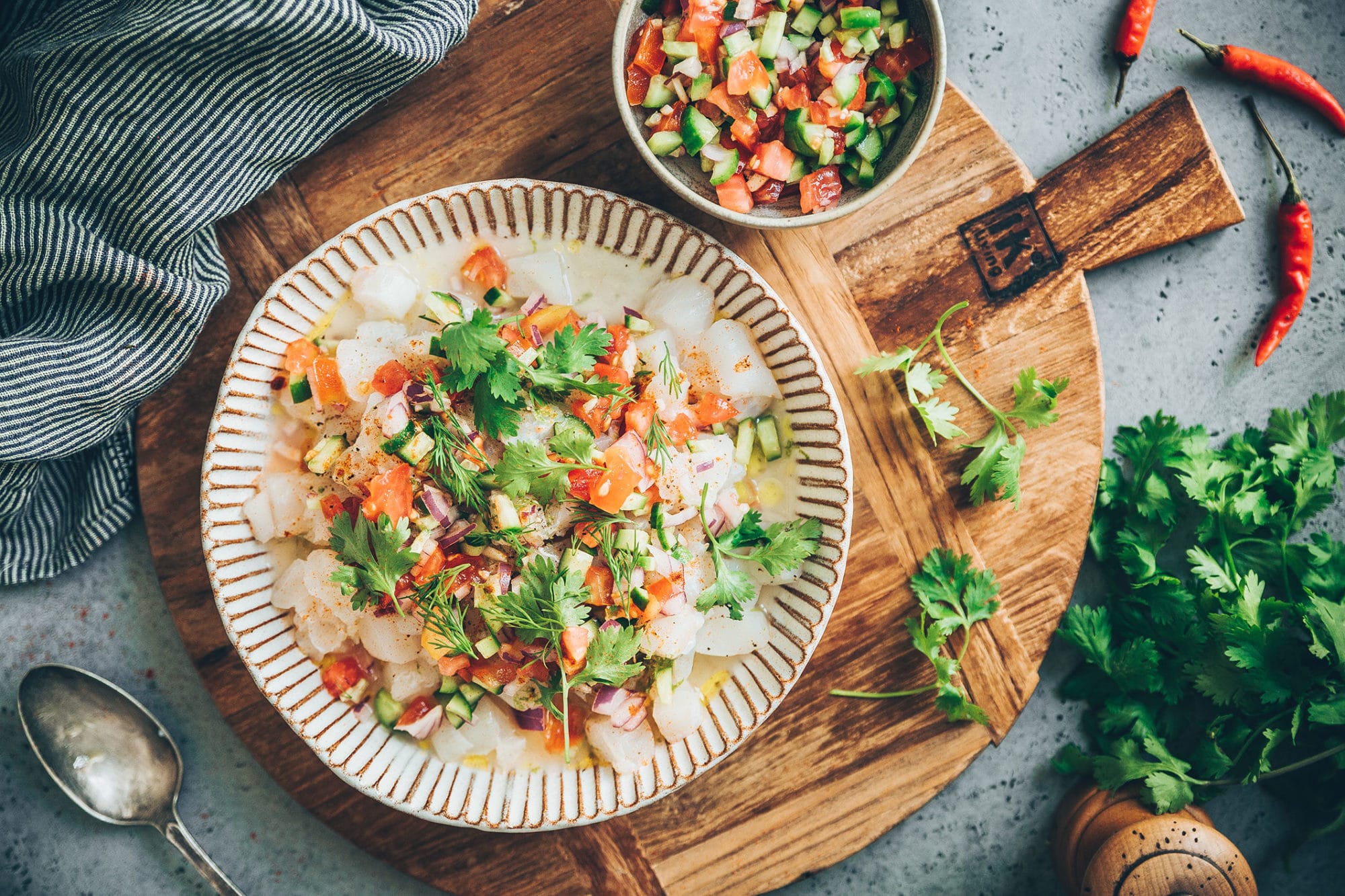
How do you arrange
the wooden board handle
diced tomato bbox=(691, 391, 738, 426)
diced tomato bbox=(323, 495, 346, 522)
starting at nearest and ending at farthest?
1. diced tomato bbox=(323, 495, 346, 522)
2. diced tomato bbox=(691, 391, 738, 426)
3. the wooden board handle

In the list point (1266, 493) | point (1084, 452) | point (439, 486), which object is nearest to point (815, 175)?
point (1084, 452)

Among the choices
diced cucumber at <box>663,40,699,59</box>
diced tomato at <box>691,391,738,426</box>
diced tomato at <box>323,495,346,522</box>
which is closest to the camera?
diced cucumber at <box>663,40,699,59</box>

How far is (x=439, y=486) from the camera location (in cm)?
253

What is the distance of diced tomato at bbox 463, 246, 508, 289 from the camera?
107 inches

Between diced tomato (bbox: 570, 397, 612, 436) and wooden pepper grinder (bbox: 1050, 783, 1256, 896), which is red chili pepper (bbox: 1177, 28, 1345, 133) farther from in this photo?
wooden pepper grinder (bbox: 1050, 783, 1256, 896)

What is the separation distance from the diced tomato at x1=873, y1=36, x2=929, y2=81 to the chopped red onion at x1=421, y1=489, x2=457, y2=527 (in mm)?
1952

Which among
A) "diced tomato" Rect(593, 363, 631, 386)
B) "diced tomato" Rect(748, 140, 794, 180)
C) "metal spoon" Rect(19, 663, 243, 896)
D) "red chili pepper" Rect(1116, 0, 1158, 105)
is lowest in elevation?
"metal spoon" Rect(19, 663, 243, 896)

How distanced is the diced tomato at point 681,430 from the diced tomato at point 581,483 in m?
0.29

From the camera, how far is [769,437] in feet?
9.05

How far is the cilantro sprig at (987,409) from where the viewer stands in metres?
2.71

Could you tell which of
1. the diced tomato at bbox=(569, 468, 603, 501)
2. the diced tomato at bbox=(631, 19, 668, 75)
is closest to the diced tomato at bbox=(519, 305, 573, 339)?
the diced tomato at bbox=(569, 468, 603, 501)

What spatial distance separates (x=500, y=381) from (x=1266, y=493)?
2767mm

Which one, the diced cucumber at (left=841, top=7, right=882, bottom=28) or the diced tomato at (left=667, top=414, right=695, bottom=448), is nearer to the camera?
the diced cucumber at (left=841, top=7, right=882, bottom=28)

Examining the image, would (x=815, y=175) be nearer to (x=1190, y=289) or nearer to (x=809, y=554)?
(x=809, y=554)
